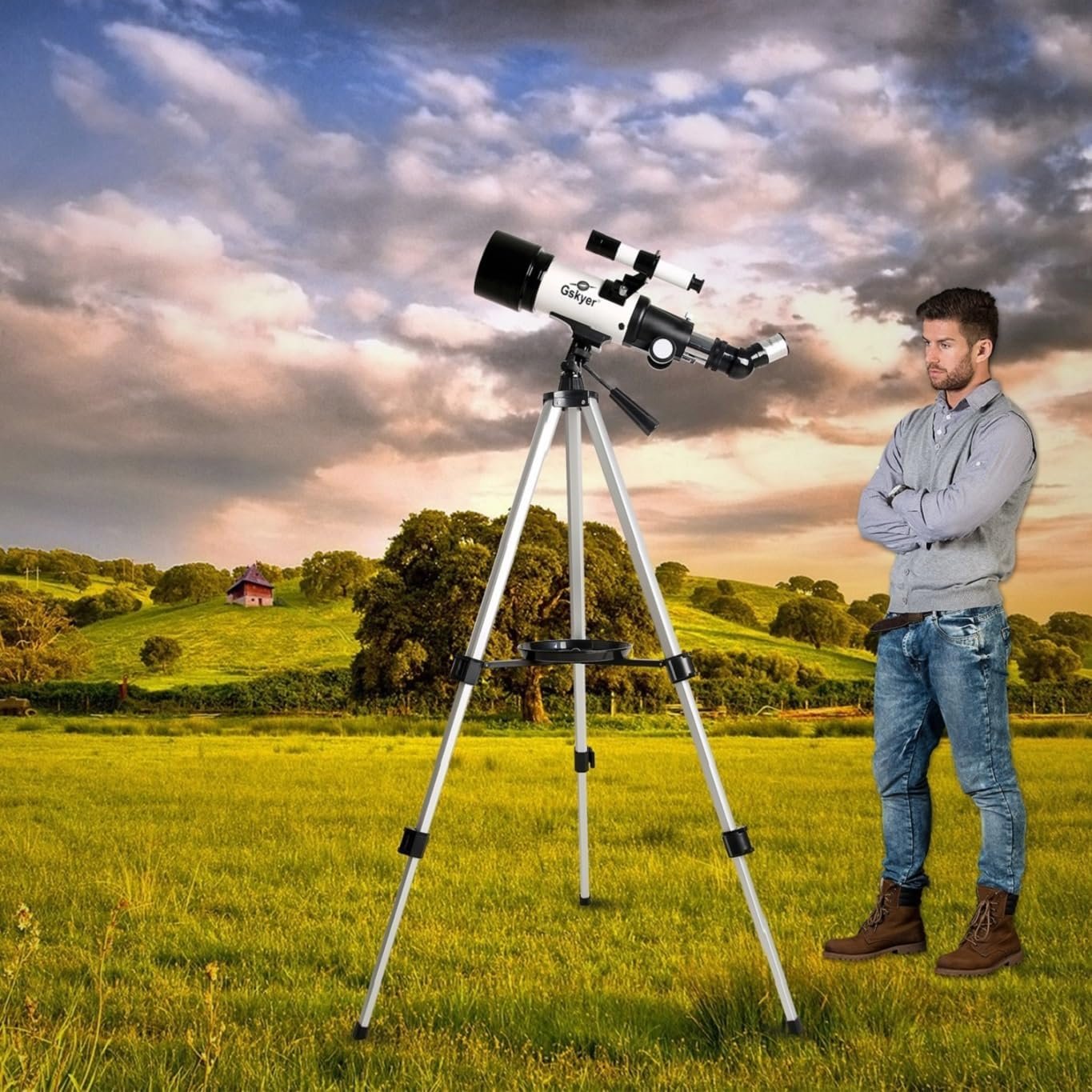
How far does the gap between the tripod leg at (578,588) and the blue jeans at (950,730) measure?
4.90 feet

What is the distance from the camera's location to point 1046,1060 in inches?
157

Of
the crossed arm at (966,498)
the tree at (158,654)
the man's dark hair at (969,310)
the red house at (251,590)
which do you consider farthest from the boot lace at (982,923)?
the red house at (251,590)

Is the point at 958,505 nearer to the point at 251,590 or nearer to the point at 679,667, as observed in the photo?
the point at 679,667

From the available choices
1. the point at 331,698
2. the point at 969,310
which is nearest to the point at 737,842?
the point at 969,310

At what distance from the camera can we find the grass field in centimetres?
397

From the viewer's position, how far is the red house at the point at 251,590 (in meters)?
44.9

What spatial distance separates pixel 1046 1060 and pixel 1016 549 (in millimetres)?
2168

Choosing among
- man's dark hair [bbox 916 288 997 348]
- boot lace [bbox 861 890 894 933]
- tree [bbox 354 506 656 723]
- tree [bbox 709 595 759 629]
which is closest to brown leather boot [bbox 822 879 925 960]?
boot lace [bbox 861 890 894 933]

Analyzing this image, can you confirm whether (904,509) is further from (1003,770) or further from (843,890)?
(843,890)

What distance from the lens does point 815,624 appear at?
121 feet

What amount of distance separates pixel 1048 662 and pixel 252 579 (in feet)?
101

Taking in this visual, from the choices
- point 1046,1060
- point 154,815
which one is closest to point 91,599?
point 154,815

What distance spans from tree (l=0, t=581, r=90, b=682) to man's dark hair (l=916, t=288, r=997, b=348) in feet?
101

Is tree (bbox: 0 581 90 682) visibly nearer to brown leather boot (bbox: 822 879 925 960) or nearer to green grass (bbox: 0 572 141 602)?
green grass (bbox: 0 572 141 602)
